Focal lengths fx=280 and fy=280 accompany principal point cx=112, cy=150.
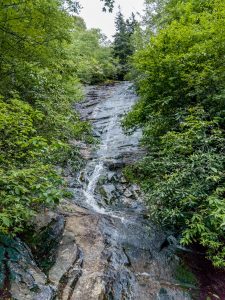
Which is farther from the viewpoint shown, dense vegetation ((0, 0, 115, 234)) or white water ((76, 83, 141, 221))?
white water ((76, 83, 141, 221))

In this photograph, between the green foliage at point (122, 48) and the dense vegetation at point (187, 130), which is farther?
the green foliage at point (122, 48)

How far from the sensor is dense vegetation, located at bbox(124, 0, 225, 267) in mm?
4961

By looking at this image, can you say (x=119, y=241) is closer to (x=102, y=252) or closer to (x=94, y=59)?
(x=102, y=252)

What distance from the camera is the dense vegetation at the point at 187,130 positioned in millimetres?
4961

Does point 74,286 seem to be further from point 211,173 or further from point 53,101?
point 53,101

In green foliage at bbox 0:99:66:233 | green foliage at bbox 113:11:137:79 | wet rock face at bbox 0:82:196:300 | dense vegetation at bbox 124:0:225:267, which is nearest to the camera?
green foliage at bbox 0:99:66:233

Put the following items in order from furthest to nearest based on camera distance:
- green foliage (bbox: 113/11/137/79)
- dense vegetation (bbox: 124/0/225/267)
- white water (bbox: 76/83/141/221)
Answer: green foliage (bbox: 113/11/137/79)
white water (bbox: 76/83/141/221)
dense vegetation (bbox: 124/0/225/267)

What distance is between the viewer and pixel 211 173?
16.9 feet

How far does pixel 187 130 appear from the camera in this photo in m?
6.58

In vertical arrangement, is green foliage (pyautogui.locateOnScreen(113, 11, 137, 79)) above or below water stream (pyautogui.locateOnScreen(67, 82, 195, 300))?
above

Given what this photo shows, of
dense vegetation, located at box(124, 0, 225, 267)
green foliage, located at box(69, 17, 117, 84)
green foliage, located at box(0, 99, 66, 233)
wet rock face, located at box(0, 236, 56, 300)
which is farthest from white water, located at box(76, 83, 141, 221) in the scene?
green foliage, located at box(0, 99, 66, 233)

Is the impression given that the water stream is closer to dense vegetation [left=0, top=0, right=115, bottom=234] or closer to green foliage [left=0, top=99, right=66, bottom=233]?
dense vegetation [left=0, top=0, right=115, bottom=234]

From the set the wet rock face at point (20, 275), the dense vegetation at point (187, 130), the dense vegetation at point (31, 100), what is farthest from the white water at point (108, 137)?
the wet rock face at point (20, 275)

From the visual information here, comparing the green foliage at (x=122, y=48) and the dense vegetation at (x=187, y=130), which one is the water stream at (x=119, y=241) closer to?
the dense vegetation at (x=187, y=130)
